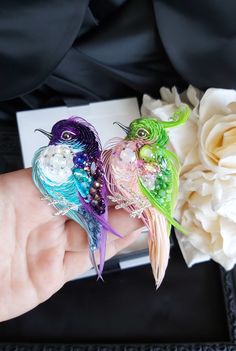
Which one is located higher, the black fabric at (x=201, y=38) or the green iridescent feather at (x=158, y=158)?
the black fabric at (x=201, y=38)

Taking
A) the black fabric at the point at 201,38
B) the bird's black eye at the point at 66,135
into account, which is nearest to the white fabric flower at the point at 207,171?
the black fabric at the point at 201,38

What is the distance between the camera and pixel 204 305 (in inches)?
22.6

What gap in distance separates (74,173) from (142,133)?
0.25 feet

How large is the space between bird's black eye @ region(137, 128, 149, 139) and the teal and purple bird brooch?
45mm

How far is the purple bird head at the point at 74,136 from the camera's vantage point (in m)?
0.42

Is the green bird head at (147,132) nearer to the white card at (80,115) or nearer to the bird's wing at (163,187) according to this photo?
the bird's wing at (163,187)

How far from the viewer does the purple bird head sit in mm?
417

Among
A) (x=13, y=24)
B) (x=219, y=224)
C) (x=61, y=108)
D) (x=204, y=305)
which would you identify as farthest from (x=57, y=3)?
(x=204, y=305)

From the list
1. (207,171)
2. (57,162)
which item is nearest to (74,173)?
(57,162)

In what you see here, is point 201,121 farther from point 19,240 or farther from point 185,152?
point 19,240

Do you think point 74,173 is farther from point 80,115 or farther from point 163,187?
point 80,115

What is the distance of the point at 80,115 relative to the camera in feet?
1.98

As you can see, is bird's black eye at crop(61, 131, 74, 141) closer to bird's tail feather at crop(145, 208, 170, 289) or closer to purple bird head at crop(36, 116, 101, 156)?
purple bird head at crop(36, 116, 101, 156)

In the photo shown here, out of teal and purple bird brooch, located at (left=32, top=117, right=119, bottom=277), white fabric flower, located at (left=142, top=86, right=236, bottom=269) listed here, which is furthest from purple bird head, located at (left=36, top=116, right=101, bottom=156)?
white fabric flower, located at (left=142, top=86, right=236, bottom=269)
